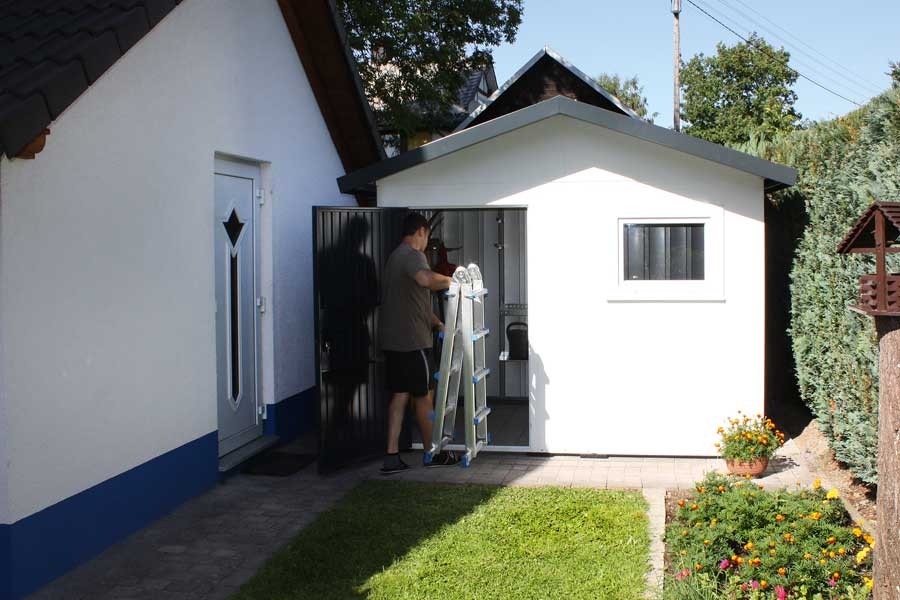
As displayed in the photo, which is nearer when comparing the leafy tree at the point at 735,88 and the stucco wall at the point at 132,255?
the stucco wall at the point at 132,255

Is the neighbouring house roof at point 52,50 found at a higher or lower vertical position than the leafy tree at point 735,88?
lower

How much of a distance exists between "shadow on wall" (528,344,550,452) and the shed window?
1177 millimetres

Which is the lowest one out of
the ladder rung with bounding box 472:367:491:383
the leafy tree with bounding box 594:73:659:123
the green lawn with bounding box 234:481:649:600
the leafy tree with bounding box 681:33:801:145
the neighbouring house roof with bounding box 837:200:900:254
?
the green lawn with bounding box 234:481:649:600

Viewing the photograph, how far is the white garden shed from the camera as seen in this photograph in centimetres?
841

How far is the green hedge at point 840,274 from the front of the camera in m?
6.60


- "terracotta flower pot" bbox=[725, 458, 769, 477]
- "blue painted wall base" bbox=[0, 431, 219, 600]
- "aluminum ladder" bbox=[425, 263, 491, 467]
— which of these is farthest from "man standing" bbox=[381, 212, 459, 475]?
"terracotta flower pot" bbox=[725, 458, 769, 477]

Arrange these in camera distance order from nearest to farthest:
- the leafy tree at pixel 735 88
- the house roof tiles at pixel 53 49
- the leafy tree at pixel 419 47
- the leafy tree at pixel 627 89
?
1. the house roof tiles at pixel 53 49
2. the leafy tree at pixel 419 47
3. the leafy tree at pixel 735 88
4. the leafy tree at pixel 627 89

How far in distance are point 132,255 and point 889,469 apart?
16.0ft

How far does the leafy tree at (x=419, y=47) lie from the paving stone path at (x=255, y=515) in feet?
39.6

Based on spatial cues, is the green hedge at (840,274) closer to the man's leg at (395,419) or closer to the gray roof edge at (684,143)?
the gray roof edge at (684,143)

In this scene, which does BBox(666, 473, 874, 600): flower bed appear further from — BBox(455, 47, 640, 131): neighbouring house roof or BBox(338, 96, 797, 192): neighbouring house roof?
BBox(455, 47, 640, 131): neighbouring house roof

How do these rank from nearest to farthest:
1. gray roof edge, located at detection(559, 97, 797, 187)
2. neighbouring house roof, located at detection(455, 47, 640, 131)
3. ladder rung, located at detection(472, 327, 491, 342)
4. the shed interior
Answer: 1. gray roof edge, located at detection(559, 97, 797, 187)
2. ladder rung, located at detection(472, 327, 491, 342)
3. the shed interior
4. neighbouring house roof, located at detection(455, 47, 640, 131)

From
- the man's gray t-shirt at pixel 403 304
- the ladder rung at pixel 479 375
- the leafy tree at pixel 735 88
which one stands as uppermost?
the leafy tree at pixel 735 88

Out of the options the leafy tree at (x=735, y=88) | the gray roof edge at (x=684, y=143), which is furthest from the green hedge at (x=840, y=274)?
the leafy tree at (x=735, y=88)
